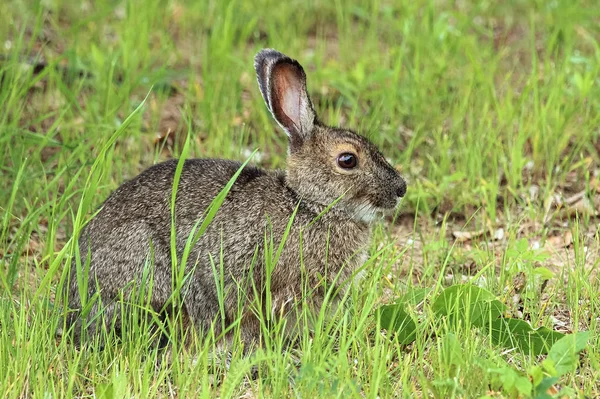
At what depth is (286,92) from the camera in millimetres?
5469

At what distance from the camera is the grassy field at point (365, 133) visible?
4.46 meters

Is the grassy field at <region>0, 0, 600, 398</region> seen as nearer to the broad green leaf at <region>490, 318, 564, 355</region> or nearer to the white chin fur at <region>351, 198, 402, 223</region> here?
the broad green leaf at <region>490, 318, 564, 355</region>

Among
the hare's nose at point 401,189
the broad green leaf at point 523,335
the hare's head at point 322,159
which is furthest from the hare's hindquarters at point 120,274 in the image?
the broad green leaf at point 523,335

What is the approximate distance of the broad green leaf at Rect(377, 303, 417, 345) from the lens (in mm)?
4784

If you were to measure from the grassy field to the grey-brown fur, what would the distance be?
227 mm

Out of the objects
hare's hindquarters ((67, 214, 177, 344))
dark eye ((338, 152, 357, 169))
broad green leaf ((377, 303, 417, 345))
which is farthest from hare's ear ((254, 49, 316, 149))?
broad green leaf ((377, 303, 417, 345))

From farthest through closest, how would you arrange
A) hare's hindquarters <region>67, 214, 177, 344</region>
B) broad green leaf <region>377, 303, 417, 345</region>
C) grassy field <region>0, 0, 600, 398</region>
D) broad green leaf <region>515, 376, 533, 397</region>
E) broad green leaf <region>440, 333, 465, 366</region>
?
1. hare's hindquarters <region>67, 214, 177, 344</region>
2. broad green leaf <region>377, 303, 417, 345</region>
3. grassy field <region>0, 0, 600, 398</region>
4. broad green leaf <region>440, 333, 465, 366</region>
5. broad green leaf <region>515, 376, 533, 397</region>

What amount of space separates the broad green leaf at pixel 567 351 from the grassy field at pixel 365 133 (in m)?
0.07

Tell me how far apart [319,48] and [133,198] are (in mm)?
3416

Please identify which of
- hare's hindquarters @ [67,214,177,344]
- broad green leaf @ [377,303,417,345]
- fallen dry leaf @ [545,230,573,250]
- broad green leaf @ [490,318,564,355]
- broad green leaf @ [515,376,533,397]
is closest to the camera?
broad green leaf @ [515,376,533,397]

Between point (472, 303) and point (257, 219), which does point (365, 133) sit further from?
point (472, 303)

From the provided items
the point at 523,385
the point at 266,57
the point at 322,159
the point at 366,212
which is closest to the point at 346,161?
the point at 322,159

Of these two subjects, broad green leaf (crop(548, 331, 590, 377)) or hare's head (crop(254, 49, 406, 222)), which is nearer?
broad green leaf (crop(548, 331, 590, 377))

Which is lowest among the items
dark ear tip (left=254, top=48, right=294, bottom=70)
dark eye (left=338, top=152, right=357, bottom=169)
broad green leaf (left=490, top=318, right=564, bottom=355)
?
broad green leaf (left=490, top=318, right=564, bottom=355)
